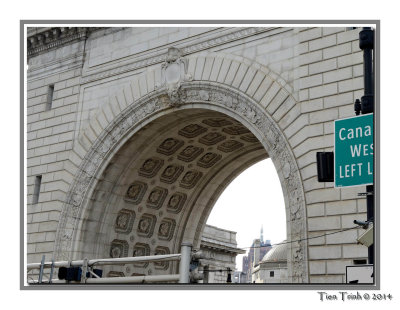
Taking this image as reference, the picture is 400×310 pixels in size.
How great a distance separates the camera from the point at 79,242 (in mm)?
21844

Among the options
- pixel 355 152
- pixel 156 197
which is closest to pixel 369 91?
pixel 355 152

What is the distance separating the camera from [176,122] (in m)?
21.7

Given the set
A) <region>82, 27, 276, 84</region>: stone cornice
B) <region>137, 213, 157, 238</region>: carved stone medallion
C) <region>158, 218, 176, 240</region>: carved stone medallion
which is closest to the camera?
<region>82, 27, 276, 84</region>: stone cornice

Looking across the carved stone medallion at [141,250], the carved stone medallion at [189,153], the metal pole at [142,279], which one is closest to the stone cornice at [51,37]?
the carved stone medallion at [189,153]

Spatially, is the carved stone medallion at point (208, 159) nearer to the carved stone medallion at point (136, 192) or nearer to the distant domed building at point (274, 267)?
the carved stone medallion at point (136, 192)

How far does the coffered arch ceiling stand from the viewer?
2211 cm

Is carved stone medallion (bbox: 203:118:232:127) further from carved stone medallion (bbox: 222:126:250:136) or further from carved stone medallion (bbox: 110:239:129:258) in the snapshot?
carved stone medallion (bbox: 110:239:129:258)

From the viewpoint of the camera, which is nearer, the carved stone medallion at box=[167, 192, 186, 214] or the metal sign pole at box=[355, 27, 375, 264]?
the metal sign pole at box=[355, 27, 375, 264]

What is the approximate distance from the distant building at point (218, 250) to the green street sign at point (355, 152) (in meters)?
26.8

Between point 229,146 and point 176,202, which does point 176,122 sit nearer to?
point 229,146

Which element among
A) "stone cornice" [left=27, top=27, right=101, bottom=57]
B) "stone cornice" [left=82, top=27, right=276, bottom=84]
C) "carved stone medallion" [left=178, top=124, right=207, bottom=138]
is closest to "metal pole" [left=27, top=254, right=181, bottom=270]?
"carved stone medallion" [left=178, top=124, right=207, bottom=138]

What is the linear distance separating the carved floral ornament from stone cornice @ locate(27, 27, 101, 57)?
443 centimetres

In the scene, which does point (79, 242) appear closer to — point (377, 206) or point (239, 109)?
point (239, 109)

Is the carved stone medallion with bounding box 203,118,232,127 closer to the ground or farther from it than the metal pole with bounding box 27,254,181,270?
farther from it
